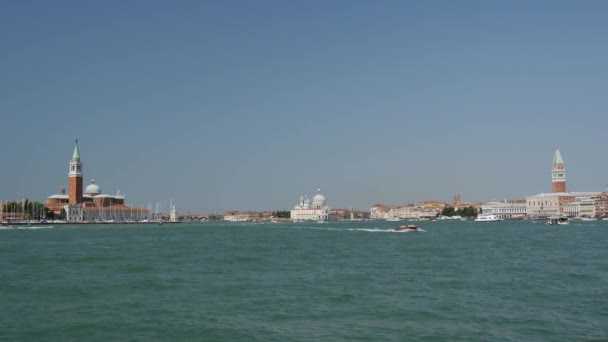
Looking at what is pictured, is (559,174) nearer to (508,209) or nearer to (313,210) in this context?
(508,209)

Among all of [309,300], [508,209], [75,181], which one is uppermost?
[75,181]

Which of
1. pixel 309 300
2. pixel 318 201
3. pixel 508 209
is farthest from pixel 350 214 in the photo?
pixel 309 300

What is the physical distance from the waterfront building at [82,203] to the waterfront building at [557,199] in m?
80.5

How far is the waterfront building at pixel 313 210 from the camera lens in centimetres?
16438

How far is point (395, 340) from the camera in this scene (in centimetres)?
996

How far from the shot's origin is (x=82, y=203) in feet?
378

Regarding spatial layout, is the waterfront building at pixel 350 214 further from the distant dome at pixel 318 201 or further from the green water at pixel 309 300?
the green water at pixel 309 300

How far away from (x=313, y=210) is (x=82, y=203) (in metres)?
66.5

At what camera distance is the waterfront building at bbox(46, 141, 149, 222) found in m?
113

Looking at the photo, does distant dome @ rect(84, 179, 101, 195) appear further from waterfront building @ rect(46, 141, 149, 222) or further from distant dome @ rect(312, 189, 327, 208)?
distant dome @ rect(312, 189, 327, 208)

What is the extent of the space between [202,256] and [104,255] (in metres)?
4.24

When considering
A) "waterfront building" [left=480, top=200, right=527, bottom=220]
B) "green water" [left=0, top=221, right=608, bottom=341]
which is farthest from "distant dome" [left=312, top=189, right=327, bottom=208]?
"green water" [left=0, top=221, right=608, bottom=341]

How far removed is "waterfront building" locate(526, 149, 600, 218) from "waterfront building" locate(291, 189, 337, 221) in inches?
2160

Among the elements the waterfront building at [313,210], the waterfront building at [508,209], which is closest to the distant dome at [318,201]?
the waterfront building at [313,210]
